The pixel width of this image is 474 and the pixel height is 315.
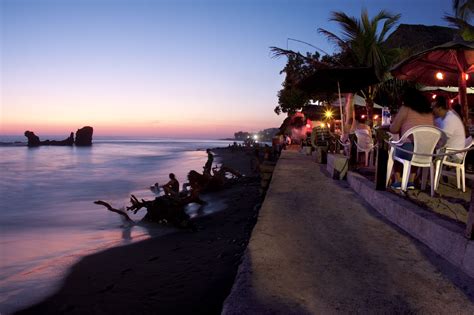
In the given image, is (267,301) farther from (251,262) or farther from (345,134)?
(345,134)

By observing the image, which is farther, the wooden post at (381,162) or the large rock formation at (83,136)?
the large rock formation at (83,136)

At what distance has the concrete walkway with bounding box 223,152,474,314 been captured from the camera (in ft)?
7.72

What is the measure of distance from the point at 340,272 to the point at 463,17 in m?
19.9

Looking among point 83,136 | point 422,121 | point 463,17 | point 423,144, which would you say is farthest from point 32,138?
point 423,144

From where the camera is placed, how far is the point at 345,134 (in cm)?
1084

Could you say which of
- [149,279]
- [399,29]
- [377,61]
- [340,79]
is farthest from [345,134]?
[399,29]

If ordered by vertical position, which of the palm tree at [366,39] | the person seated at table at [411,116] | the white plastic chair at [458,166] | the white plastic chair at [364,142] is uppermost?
the palm tree at [366,39]

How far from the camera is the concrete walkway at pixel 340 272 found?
2.35m

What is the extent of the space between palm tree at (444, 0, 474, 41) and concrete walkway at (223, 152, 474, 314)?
1594 cm

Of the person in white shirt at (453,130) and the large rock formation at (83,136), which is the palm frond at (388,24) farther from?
the large rock formation at (83,136)

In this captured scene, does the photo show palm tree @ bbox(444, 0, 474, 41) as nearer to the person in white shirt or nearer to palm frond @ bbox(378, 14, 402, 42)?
palm frond @ bbox(378, 14, 402, 42)

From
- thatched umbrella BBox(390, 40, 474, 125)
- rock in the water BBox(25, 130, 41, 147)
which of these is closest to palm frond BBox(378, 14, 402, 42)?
thatched umbrella BBox(390, 40, 474, 125)

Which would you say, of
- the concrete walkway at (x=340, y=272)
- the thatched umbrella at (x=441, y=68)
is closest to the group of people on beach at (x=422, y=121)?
the thatched umbrella at (x=441, y=68)

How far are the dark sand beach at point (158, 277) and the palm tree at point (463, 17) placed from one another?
15.7m
